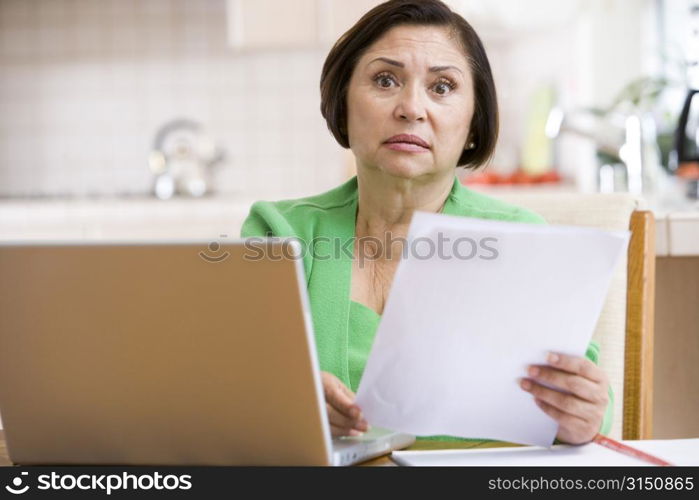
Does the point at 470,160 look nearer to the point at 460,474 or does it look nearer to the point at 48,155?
the point at 460,474

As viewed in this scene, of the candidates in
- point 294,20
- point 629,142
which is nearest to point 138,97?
point 294,20

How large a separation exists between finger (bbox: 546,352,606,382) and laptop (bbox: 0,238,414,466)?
0.21 m

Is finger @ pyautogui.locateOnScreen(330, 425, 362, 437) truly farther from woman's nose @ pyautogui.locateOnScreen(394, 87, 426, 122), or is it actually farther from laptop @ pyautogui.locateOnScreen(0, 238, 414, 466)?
woman's nose @ pyautogui.locateOnScreen(394, 87, 426, 122)

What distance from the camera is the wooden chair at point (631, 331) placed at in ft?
4.49

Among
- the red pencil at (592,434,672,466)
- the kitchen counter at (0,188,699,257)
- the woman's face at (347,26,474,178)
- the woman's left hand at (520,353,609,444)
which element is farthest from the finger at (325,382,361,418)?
the kitchen counter at (0,188,699,257)

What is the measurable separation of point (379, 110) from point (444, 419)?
548 millimetres

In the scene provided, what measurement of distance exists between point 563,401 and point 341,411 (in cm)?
21

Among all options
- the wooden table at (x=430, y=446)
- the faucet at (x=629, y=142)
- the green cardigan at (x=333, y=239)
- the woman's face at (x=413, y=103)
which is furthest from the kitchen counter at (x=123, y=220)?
the wooden table at (x=430, y=446)

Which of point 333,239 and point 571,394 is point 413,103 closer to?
point 333,239

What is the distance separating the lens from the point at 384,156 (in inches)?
51.2

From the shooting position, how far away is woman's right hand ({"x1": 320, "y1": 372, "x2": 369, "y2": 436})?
902mm

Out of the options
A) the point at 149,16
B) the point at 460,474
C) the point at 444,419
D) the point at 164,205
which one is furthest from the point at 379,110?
the point at 149,16

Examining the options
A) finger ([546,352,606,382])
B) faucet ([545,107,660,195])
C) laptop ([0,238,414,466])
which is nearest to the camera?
laptop ([0,238,414,466])

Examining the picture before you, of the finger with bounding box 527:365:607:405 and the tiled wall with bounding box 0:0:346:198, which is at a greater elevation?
the tiled wall with bounding box 0:0:346:198
